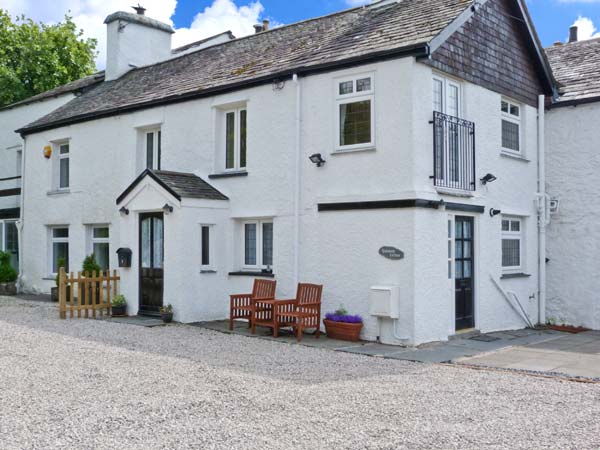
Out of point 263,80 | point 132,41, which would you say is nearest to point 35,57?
point 132,41

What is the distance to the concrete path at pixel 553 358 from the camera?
9.35 meters

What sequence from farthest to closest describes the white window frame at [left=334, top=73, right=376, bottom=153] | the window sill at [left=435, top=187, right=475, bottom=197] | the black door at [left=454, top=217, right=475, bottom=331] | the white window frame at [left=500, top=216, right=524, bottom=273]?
the white window frame at [left=500, top=216, right=524, bottom=273], the black door at [left=454, top=217, right=475, bottom=331], the white window frame at [left=334, top=73, right=376, bottom=153], the window sill at [left=435, top=187, right=475, bottom=197]

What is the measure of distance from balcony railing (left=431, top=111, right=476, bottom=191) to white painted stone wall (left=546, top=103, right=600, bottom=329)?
3.26 metres

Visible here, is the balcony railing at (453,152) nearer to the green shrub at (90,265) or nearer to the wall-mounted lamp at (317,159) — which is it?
the wall-mounted lamp at (317,159)

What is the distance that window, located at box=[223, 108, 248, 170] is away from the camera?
1453 cm

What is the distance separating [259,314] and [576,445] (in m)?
7.65

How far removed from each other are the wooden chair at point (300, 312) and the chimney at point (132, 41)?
11.9 m

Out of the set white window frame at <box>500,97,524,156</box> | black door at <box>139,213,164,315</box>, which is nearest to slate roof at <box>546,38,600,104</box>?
white window frame at <box>500,97,524,156</box>

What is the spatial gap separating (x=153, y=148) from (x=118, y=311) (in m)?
4.40

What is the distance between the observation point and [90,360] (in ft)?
30.7

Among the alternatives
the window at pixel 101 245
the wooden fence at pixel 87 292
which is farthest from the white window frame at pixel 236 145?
the window at pixel 101 245

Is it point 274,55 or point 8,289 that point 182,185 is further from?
point 8,289

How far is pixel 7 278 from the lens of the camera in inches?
770

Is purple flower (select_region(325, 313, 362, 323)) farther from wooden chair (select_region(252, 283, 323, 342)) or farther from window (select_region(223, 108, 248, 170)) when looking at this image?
window (select_region(223, 108, 248, 170))
